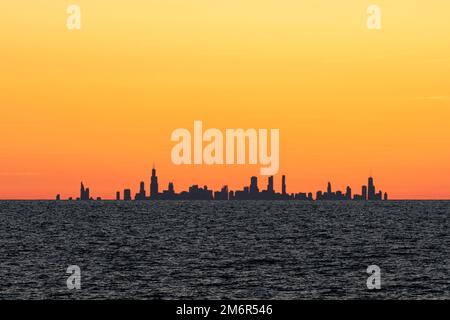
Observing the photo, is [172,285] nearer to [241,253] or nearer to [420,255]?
[241,253]

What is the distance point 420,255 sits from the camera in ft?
270

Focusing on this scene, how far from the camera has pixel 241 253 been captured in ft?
276

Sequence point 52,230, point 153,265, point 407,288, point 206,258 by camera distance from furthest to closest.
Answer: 1. point 52,230
2. point 206,258
3. point 153,265
4. point 407,288
